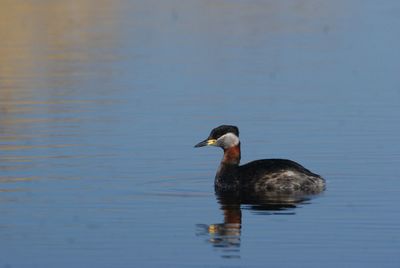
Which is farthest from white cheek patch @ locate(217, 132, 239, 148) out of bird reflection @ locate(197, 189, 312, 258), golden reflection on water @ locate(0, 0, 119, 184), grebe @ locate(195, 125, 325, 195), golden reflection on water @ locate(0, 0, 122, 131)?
golden reflection on water @ locate(0, 0, 122, 131)

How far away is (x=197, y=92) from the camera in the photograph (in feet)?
79.8

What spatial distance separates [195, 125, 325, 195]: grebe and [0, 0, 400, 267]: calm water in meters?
0.32

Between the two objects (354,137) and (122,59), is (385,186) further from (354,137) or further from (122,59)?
(122,59)

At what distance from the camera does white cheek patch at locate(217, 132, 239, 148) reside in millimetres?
17422

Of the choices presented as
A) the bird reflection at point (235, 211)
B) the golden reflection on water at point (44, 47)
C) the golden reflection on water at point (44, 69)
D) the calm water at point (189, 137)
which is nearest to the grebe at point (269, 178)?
the bird reflection at point (235, 211)

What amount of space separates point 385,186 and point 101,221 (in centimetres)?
363

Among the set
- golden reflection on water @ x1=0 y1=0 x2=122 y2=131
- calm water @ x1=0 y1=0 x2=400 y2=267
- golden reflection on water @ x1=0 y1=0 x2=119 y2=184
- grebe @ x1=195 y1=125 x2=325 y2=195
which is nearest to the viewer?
calm water @ x1=0 y1=0 x2=400 y2=267

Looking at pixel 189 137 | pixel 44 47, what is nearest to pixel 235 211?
pixel 189 137

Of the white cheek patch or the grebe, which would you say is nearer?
the grebe

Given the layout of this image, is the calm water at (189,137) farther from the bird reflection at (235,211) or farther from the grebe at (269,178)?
the grebe at (269,178)

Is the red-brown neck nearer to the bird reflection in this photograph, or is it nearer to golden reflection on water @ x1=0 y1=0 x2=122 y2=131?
the bird reflection

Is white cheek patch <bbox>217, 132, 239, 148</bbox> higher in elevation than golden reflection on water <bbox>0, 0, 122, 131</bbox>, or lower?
lower

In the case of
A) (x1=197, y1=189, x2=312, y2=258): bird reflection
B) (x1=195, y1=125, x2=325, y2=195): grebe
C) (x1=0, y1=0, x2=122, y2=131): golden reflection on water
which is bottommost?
(x1=197, y1=189, x2=312, y2=258): bird reflection

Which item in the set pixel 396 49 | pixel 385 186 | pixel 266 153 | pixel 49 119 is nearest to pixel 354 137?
pixel 266 153
